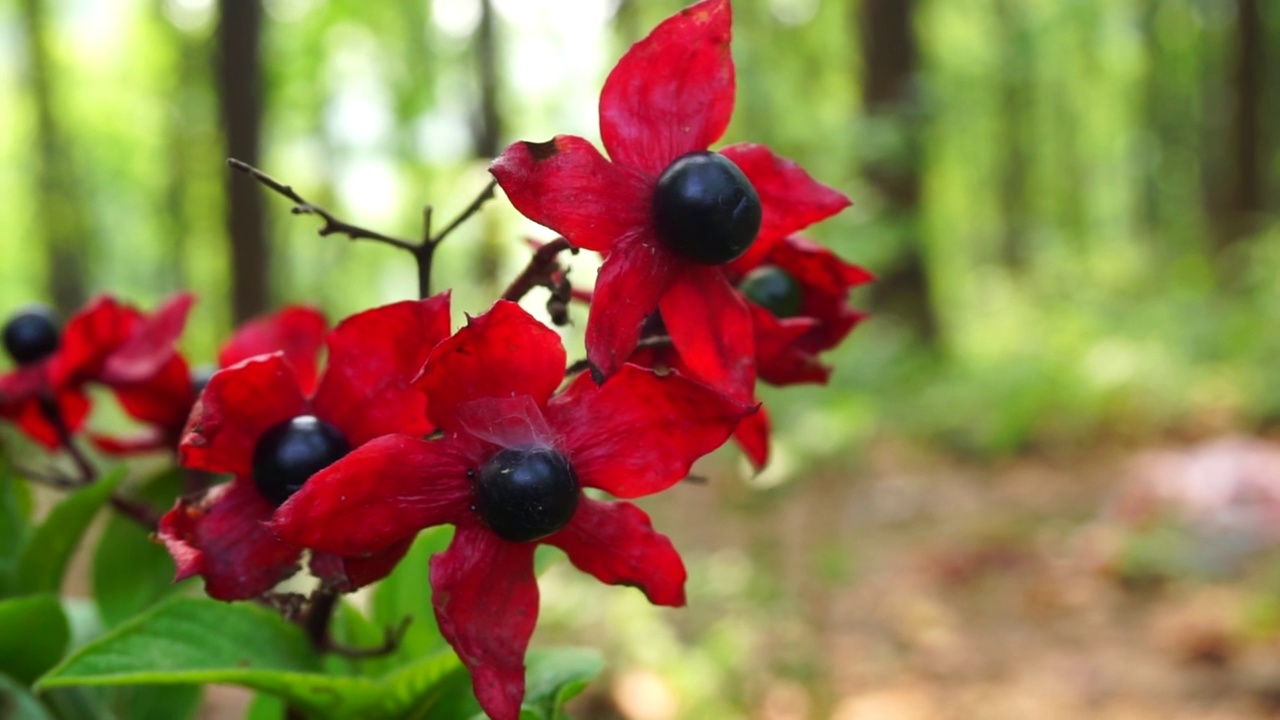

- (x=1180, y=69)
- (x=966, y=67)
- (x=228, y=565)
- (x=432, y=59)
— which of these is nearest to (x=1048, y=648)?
(x=228, y=565)

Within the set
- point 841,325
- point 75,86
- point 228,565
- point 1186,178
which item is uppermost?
point 841,325

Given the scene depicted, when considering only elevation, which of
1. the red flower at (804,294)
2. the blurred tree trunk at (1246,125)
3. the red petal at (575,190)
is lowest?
the blurred tree trunk at (1246,125)

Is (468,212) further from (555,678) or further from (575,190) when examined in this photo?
(555,678)

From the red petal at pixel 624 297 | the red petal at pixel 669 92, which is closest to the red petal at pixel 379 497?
the red petal at pixel 624 297

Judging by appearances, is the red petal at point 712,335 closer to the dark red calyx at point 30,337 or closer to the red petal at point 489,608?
the red petal at point 489,608

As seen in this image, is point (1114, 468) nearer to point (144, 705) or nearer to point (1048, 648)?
point (1048, 648)

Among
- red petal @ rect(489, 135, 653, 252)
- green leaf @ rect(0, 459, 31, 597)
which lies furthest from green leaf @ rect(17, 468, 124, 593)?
red petal @ rect(489, 135, 653, 252)
